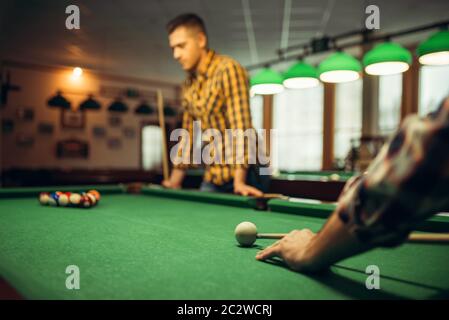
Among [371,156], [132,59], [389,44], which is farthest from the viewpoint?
[132,59]

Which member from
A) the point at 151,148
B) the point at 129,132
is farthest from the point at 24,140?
the point at 151,148

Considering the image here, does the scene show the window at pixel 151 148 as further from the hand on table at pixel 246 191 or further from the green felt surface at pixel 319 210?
the green felt surface at pixel 319 210

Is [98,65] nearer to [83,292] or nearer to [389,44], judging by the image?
[389,44]

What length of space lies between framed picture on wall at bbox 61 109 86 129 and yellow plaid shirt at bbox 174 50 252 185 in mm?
8289

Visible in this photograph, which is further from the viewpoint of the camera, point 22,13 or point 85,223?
point 22,13

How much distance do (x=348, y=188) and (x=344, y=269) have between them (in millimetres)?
294

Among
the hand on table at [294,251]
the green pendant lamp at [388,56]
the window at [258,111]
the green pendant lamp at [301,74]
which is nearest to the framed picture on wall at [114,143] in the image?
the window at [258,111]

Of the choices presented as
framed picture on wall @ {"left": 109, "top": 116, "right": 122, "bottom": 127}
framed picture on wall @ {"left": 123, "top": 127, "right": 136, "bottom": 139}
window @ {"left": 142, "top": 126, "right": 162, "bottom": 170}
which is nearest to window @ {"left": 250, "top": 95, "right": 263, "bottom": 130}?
window @ {"left": 142, "top": 126, "right": 162, "bottom": 170}

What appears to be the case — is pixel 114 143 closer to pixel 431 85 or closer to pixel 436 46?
pixel 431 85

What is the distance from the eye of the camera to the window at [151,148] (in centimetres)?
1195

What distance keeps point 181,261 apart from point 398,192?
0.63 metres

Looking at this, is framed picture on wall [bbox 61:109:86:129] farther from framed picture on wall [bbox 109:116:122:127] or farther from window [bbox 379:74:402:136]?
window [bbox 379:74:402:136]

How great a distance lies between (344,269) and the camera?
1.02 m
